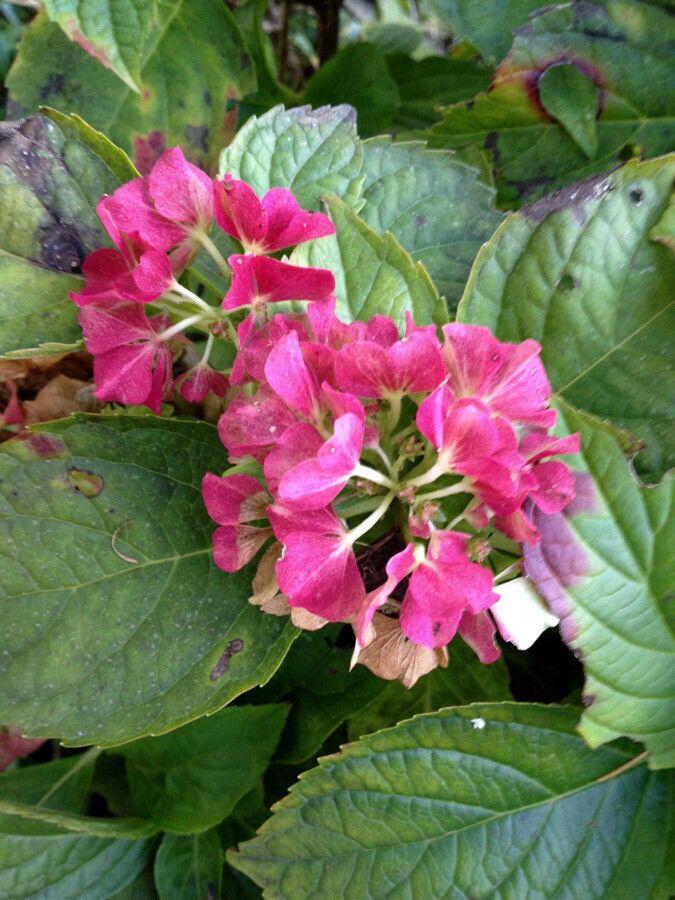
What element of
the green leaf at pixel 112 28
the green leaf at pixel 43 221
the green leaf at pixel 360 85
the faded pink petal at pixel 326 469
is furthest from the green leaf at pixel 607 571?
the green leaf at pixel 360 85

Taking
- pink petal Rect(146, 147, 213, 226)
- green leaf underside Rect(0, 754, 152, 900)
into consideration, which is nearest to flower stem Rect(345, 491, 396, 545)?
pink petal Rect(146, 147, 213, 226)

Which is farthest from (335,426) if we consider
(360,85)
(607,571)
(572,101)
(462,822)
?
(360,85)

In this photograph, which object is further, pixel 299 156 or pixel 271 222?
pixel 299 156

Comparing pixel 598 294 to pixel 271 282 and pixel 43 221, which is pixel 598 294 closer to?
pixel 271 282

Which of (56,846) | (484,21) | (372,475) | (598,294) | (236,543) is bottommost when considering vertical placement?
(56,846)

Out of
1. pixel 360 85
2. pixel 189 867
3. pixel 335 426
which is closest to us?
pixel 335 426

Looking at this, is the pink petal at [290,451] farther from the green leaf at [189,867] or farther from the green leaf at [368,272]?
the green leaf at [189,867]

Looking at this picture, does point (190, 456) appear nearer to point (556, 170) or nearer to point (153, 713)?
point (153, 713)

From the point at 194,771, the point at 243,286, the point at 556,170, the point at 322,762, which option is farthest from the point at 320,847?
the point at 556,170
